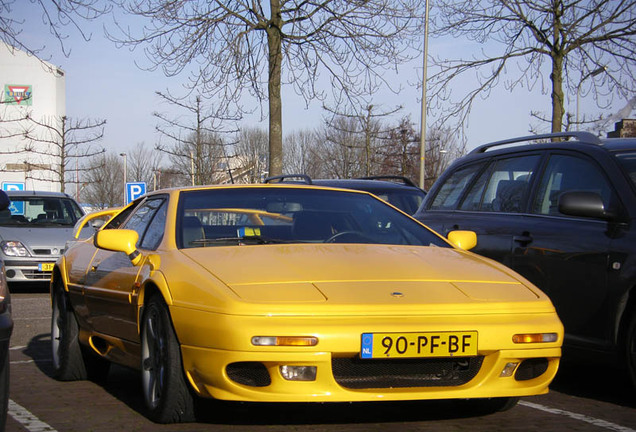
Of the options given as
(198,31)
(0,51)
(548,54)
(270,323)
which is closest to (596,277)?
(270,323)

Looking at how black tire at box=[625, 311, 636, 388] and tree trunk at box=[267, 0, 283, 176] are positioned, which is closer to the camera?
black tire at box=[625, 311, 636, 388]

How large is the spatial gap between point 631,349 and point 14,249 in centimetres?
1172

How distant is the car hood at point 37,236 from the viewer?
48.9ft

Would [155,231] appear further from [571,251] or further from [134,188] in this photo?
[134,188]

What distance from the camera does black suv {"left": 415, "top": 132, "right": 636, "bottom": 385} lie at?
540 centimetres

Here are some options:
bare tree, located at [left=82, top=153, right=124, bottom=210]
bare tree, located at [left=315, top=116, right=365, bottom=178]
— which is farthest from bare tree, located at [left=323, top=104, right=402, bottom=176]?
bare tree, located at [left=82, top=153, right=124, bottom=210]

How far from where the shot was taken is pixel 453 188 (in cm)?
768

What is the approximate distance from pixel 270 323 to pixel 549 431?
1.54 meters

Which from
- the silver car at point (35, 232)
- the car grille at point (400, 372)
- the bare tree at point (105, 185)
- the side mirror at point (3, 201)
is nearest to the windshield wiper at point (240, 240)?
the side mirror at point (3, 201)

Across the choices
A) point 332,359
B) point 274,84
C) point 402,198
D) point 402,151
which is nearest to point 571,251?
point 332,359

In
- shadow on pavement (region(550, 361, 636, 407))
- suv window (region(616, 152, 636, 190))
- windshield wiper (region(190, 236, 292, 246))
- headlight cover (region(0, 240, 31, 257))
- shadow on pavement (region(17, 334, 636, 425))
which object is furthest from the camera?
headlight cover (region(0, 240, 31, 257))

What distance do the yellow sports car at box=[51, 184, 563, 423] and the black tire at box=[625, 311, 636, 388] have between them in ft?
2.99

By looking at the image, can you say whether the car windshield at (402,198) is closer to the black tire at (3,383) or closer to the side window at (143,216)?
the side window at (143,216)

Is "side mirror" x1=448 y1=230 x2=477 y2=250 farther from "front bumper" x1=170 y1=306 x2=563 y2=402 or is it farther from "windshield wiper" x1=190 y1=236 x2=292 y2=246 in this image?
"front bumper" x1=170 y1=306 x2=563 y2=402
